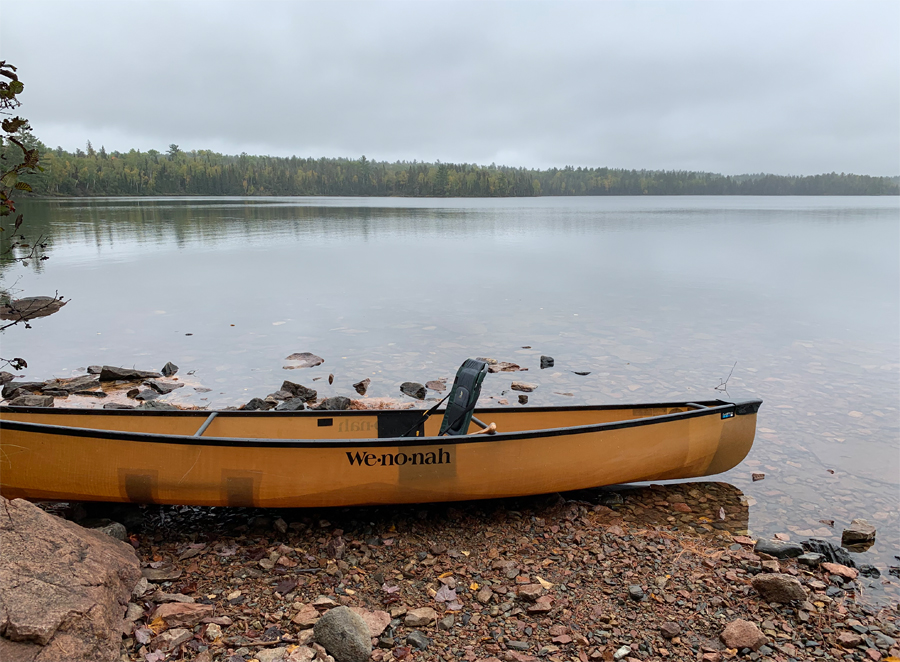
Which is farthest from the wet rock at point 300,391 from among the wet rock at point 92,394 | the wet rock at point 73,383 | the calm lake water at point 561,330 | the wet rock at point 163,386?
the wet rock at point 73,383

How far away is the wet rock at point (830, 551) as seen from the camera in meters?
5.56

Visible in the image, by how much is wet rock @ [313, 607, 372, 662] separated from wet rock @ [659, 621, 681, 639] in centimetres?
205

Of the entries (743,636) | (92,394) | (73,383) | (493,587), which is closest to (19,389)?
(73,383)

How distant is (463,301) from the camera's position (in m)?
19.3

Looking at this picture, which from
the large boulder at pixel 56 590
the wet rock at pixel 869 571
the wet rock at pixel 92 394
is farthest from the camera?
the wet rock at pixel 92 394

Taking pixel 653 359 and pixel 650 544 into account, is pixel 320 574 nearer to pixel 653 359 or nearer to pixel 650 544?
pixel 650 544

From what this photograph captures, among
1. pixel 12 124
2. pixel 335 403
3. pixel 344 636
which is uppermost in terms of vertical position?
pixel 12 124

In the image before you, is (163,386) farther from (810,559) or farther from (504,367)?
(810,559)

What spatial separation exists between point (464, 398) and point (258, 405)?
167 inches

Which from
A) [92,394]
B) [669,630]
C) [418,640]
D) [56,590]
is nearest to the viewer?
[56,590]

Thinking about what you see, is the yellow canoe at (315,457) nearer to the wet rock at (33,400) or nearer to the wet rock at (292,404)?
the wet rock at (292,404)

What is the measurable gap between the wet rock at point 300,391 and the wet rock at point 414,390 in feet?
4.82

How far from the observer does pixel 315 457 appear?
5660mm

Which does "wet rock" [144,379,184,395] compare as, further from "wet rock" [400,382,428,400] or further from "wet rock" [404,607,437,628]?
"wet rock" [404,607,437,628]
